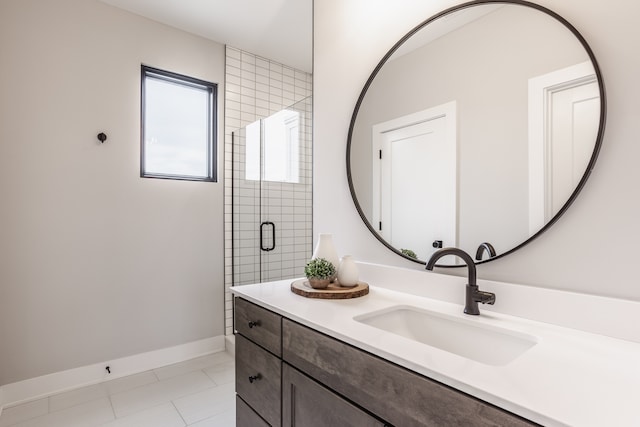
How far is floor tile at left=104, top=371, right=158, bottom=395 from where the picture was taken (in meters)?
2.22

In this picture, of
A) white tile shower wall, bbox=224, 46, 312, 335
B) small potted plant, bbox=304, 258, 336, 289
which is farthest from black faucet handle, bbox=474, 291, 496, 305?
white tile shower wall, bbox=224, 46, 312, 335

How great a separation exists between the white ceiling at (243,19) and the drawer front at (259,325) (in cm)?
216

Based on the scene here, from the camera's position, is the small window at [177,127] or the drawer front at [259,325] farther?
the small window at [177,127]

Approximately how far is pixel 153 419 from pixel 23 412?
2.73 ft

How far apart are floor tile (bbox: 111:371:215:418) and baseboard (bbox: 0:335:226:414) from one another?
265 mm

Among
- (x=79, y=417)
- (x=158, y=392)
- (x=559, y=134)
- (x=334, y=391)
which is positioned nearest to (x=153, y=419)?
(x=158, y=392)

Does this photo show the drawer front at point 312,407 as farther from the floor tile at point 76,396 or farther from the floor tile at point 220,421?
the floor tile at point 76,396

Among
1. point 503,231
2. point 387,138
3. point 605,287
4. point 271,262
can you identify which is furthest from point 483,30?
point 271,262

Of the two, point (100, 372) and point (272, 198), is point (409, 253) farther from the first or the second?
point (100, 372)

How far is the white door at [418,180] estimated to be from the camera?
1.28 meters

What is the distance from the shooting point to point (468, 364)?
72cm

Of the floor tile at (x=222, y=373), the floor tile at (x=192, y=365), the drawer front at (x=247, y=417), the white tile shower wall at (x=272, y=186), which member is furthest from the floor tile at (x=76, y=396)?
the drawer front at (x=247, y=417)

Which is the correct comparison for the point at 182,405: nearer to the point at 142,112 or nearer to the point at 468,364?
the point at 468,364

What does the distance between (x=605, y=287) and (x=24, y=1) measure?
339 centimetres
